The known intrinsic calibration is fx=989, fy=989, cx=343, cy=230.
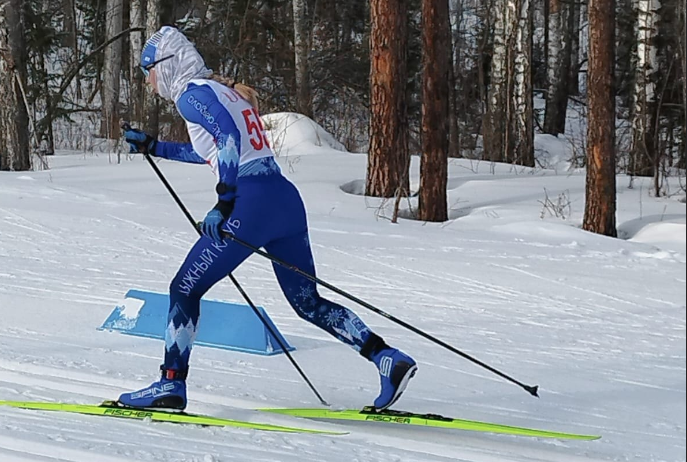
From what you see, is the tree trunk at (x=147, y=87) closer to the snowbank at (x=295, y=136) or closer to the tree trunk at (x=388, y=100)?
the snowbank at (x=295, y=136)

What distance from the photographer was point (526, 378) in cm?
502

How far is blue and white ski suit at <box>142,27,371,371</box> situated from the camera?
12.1 ft

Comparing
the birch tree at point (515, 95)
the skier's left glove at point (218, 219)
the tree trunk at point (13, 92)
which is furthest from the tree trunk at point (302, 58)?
the skier's left glove at point (218, 219)

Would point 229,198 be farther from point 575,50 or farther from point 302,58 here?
point 575,50

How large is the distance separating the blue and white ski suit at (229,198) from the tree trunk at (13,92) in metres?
9.10

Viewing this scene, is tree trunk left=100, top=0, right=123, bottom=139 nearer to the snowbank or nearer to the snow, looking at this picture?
the snowbank

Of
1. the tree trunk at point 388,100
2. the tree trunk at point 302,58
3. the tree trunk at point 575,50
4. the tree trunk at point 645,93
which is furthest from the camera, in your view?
the tree trunk at point 575,50

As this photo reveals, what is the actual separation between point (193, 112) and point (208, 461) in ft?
4.22

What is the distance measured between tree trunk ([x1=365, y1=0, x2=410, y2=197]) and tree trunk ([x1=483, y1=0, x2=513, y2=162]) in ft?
19.8

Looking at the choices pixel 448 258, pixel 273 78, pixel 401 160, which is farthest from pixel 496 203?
pixel 273 78

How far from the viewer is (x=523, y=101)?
16.7 m

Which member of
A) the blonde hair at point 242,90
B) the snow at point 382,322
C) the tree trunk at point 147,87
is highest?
the tree trunk at point 147,87

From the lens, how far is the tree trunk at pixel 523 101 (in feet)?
54.5

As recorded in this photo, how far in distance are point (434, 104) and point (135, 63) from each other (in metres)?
12.4
